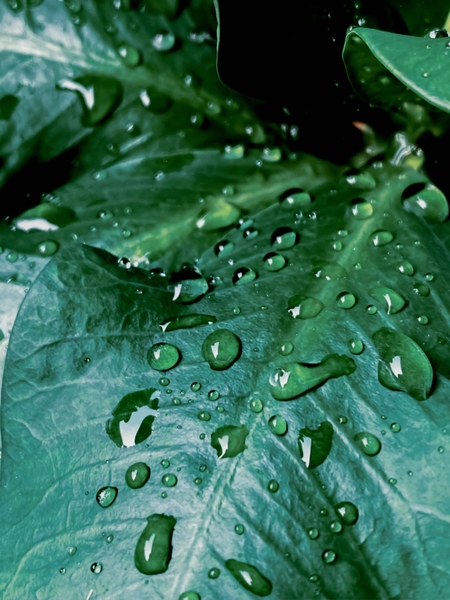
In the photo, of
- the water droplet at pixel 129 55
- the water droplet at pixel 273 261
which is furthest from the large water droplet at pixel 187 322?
the water droplet at pixel 129 55

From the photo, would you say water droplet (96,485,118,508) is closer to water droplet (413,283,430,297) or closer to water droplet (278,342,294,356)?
water droplet (278,342,294,356)

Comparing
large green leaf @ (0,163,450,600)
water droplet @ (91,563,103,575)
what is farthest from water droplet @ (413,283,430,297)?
water droplet @ (91,563,103,575)

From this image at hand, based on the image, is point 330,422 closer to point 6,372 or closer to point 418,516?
point 418,516

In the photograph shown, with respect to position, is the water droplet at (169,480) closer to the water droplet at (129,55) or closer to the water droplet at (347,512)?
the water droplet at (347,512)

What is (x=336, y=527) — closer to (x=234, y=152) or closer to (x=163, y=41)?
(x=234, y=152)

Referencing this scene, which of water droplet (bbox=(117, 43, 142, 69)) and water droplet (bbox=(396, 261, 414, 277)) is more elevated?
water droplet (bbox=(117, 43, 142, 69))

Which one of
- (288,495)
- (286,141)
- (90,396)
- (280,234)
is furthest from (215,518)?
(286,141)

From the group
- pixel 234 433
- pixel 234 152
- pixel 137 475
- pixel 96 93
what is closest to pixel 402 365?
pixel 234 433
